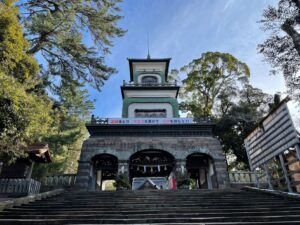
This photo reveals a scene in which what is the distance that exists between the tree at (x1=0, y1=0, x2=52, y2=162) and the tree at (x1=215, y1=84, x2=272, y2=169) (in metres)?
17.4

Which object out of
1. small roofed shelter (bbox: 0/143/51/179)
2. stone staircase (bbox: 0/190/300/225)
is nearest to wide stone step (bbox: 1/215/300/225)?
stone staircase (bbox: 0/190/300/225)

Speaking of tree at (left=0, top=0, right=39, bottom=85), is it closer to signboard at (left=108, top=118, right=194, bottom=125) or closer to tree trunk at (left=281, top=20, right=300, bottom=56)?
signboard at (left=108, top=118, right=194, bottom=125)

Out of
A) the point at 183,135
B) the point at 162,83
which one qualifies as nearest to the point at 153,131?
the point at 183,135

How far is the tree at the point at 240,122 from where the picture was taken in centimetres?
2084

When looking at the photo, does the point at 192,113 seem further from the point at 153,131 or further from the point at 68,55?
the point at 68,55

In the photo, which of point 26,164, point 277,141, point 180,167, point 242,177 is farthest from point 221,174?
point 26,164

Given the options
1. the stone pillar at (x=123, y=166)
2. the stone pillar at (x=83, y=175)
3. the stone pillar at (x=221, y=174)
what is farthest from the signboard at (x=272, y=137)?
the stone pillar at (x=83, y=175)

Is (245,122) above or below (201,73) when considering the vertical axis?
below

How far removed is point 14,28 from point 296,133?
1047 cm

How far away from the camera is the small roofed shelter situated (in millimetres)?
11638

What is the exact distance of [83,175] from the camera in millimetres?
14688

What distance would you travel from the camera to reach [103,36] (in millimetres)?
15594

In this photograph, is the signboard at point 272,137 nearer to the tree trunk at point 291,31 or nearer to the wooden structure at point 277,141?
the wooden structure at point 277,141

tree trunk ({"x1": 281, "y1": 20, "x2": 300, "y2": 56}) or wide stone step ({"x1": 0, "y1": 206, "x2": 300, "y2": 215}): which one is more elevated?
tree trunk ({"x1": 281, "y1": 20, "x2": 300, "y2": 56})
